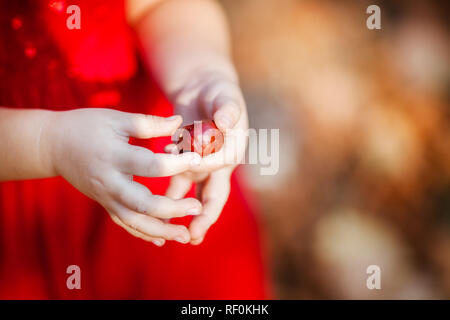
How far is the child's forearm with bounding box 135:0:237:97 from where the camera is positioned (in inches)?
20.5

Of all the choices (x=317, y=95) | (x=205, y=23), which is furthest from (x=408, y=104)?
(x=205, y=23)

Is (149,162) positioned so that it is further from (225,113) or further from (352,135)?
(352,135)

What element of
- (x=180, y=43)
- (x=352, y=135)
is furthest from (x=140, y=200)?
(x=352, y=135)

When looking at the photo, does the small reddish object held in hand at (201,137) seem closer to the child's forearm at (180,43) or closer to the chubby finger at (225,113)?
the chubby finger at (225,113)

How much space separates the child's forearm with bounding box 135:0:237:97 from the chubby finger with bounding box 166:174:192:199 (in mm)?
123

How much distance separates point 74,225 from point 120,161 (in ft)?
0.50

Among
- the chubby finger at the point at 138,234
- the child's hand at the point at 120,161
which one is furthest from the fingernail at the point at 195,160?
the chubby finger at the point at 138,234

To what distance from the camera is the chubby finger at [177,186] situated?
472mm

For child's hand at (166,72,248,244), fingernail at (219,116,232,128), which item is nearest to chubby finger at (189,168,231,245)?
child's hand at (166,72,248,244)

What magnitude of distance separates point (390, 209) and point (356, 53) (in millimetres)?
346

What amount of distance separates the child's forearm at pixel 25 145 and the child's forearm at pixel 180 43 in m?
0.17

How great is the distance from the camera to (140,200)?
0.39 m

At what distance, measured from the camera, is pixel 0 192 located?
48 centimetres

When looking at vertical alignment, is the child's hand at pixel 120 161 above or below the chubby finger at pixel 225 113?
below
